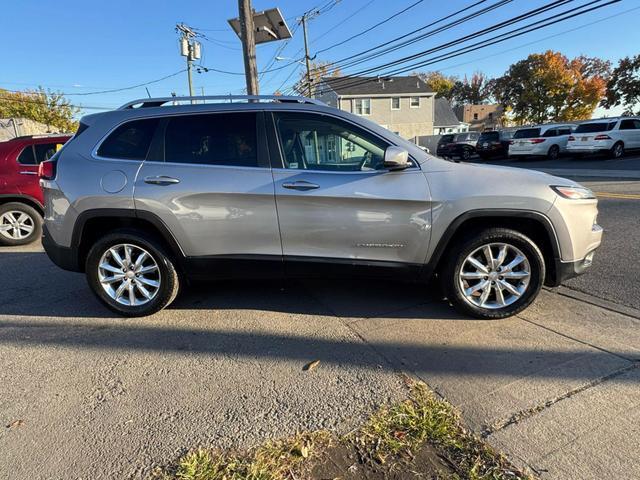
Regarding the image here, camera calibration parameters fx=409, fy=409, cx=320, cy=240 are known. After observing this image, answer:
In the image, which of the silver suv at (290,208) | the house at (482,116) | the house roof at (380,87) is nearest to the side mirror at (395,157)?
the silver suv at (290,208)

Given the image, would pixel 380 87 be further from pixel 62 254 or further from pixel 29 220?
pixel 62 254

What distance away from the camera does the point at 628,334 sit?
3166 mm

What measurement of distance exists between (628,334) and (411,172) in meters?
2.09

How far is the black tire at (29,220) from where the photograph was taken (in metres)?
6.71

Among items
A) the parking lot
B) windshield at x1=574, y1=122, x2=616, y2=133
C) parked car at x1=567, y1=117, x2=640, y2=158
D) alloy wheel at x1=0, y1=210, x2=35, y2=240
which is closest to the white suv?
windshield at x1=574, y1=122, x2=616, y2=133

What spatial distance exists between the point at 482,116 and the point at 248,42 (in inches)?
2942

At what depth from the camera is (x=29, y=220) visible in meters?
6.91

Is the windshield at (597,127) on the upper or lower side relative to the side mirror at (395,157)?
lower

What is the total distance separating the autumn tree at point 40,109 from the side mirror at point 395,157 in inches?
1760

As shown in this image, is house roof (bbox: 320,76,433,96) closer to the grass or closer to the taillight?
the taillight

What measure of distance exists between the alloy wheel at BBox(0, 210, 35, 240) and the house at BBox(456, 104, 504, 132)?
78284 millimetres

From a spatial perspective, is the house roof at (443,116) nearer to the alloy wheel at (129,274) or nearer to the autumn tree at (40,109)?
the autumn tree at (40,109)

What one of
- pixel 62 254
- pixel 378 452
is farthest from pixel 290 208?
pixel 62 254

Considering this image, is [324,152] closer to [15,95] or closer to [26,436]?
[26,436]
